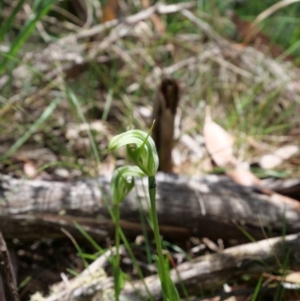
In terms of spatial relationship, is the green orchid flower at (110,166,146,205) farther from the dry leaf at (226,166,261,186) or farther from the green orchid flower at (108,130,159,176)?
the dry leaf at (226,166,261,186)

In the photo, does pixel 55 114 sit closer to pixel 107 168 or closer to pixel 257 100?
pixel 107 168

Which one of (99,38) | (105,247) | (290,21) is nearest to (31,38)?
(99,38)

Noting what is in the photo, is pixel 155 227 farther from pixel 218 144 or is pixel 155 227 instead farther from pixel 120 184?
pixel 218 144

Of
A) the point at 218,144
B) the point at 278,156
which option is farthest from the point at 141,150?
the point at 278,156

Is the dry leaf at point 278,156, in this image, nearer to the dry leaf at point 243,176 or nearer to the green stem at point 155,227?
the dry leaf at point 243,176

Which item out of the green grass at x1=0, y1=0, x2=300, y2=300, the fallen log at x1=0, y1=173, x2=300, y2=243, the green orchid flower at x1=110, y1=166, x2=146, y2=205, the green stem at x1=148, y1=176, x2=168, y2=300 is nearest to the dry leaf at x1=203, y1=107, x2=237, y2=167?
the green grass at x1=0, y1=0, x2=300, y2=300

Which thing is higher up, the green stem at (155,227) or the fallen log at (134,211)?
the fallen log at (134,211)

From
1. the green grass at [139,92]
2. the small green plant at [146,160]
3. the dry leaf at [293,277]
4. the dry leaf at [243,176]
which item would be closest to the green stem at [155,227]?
the small green plant at [146,160]
